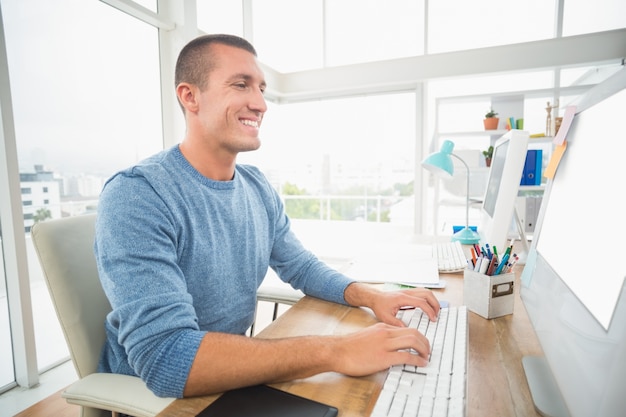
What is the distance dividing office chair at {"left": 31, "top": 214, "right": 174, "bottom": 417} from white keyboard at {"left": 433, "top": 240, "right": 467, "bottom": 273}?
36.8 inches

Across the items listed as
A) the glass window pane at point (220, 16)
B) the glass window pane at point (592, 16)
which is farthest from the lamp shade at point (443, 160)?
the glass window pane at point (592, 16)

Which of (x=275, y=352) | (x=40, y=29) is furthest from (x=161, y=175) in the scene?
(x=40, y=29)

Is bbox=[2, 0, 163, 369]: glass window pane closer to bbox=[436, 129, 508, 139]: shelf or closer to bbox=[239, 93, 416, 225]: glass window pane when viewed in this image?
bbox=[239, 93, 416, 225]: glass window pane

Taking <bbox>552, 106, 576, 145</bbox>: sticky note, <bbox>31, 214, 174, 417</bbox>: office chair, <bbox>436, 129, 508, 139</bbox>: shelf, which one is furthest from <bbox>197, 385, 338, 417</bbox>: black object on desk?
<bbox>436, 129, 508, 139</bbox>: shelf

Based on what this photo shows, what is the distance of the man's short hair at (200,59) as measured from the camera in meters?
0.96

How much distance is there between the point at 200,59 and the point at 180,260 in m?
0.54

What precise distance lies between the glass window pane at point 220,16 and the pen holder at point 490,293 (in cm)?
291

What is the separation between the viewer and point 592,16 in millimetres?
3395

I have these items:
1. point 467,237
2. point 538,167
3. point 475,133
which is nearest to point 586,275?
point 467,237

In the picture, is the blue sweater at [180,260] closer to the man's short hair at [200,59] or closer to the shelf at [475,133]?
the man's short hair at [200,59]

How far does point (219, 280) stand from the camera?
2.89 ft

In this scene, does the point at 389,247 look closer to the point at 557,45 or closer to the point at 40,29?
the point at 40,29

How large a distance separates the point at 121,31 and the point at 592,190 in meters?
Result: 2.71

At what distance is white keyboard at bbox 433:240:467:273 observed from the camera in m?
1.18
